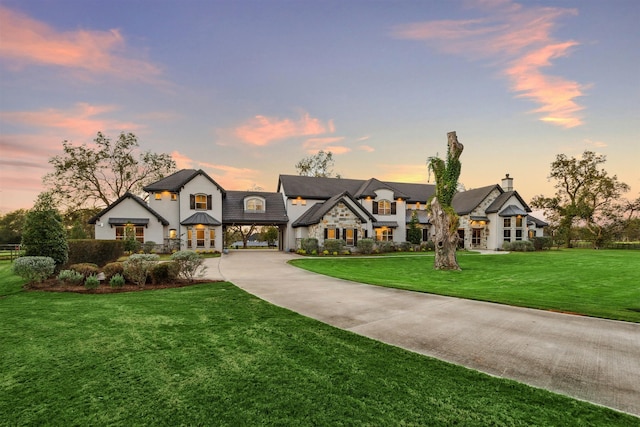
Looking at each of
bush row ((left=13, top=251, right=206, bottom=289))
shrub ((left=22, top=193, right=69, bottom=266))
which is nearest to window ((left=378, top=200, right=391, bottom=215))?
bush row ((left=13, top=251, right=206, bottom=289))

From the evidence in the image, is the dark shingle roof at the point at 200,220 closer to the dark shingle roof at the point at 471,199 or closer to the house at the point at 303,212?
the house at the point at 303,212

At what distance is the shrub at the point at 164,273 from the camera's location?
10945 millimetres

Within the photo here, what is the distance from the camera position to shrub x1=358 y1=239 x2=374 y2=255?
27.9m

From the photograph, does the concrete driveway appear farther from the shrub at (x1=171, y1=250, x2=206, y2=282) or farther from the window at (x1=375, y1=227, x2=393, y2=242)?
the window at (x1=375, y1=227, x2=393, y2=242)

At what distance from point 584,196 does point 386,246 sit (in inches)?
1427

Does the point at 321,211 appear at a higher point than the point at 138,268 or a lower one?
higher

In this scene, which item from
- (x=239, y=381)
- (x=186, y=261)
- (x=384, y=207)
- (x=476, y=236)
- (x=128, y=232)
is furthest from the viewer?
(x=476, y=236)

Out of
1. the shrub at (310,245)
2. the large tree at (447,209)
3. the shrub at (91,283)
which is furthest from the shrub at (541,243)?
the shrub at (91,283)

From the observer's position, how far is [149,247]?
88.1ft

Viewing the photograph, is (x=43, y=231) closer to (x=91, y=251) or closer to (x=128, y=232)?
(x=91, y=251)

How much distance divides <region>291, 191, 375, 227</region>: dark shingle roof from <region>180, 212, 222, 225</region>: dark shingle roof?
8.47 m

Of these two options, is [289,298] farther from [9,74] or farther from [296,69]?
[9,74]

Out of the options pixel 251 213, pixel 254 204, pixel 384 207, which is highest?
pixel 254 204

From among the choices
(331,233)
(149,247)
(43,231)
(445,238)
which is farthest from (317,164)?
(43,231)
